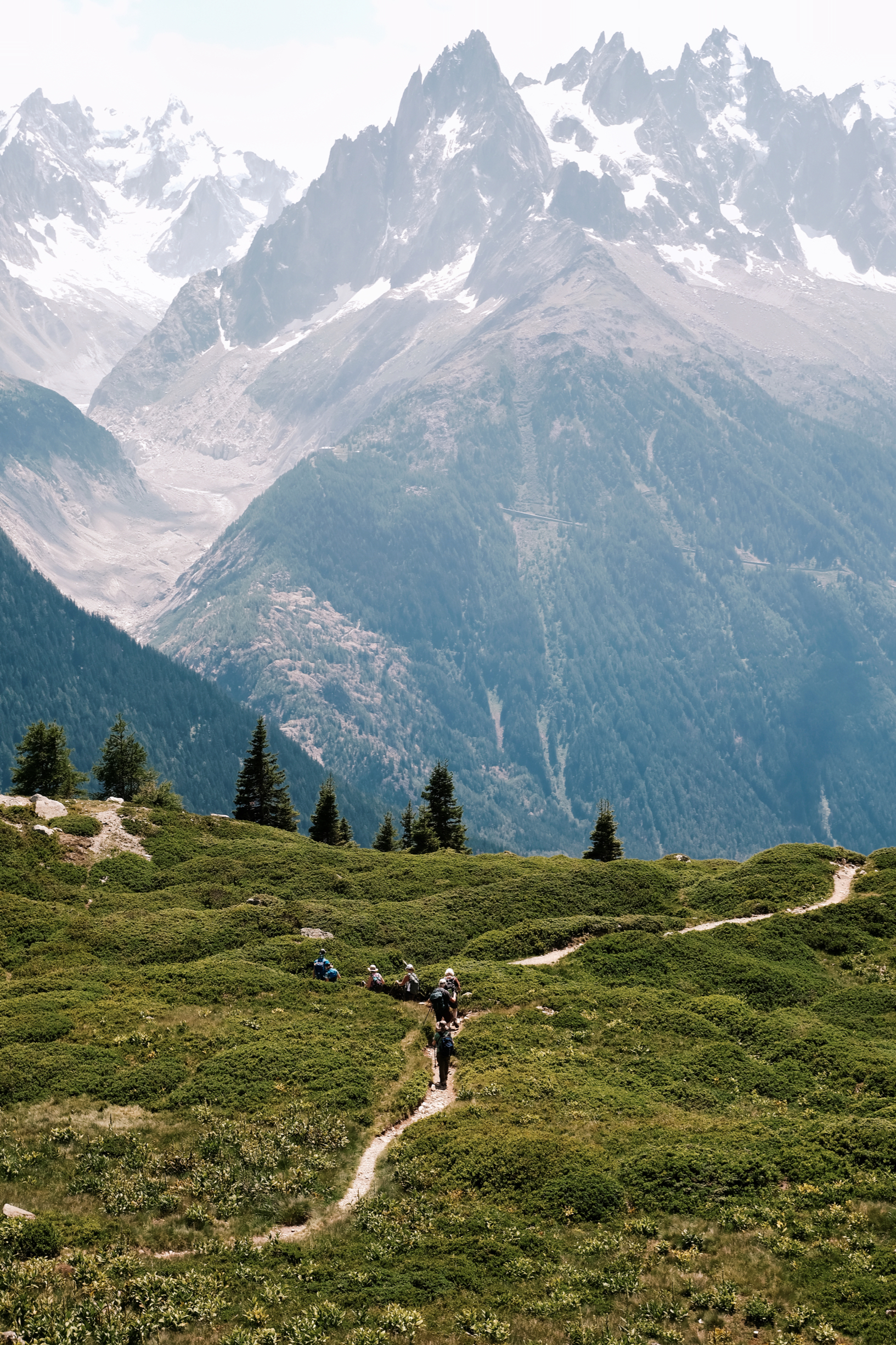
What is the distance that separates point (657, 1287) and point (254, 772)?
96.9 metres

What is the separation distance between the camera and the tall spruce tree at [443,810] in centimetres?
12238

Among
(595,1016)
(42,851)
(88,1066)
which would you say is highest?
(42,851)

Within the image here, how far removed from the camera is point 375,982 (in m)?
49.5

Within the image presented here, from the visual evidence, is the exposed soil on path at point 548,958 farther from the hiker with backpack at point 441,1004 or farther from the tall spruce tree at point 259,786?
the tall spruce tree at point 259,786

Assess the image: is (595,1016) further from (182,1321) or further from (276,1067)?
(182,1321)

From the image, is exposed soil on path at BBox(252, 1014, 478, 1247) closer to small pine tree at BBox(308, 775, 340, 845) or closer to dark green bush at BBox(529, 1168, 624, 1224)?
dark green bush at BBox(529, 1168, 624, 1224)

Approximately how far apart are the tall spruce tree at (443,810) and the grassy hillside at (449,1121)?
193 feet

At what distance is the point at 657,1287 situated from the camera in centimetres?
2606

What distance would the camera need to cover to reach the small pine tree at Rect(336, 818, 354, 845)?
398 feet

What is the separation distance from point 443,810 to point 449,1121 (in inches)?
3481

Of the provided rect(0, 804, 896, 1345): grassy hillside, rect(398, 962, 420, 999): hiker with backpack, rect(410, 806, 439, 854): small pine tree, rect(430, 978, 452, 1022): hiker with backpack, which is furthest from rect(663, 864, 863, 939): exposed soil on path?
rect(410, 806, 439, 854): small pine tree

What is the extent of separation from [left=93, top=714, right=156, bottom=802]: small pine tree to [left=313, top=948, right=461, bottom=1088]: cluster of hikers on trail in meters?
66.0

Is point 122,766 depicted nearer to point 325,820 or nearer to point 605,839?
point 325,820

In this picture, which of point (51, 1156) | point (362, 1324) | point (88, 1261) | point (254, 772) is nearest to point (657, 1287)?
point (362, 1324)
